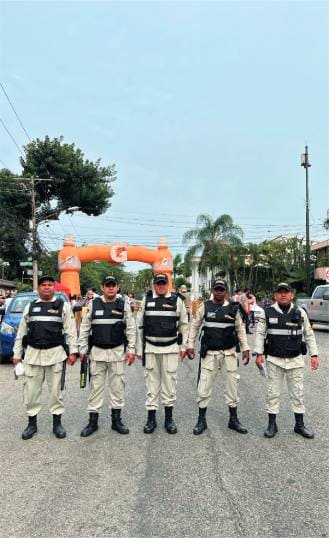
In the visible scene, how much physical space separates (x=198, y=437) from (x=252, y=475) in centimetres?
114

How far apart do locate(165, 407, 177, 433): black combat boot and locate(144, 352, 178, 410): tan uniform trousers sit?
0.07 metres

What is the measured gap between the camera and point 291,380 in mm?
5098

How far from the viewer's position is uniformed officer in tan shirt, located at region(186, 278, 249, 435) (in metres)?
5.27

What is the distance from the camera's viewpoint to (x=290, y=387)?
16.8 feet

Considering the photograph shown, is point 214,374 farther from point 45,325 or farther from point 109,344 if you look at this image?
point 45,325

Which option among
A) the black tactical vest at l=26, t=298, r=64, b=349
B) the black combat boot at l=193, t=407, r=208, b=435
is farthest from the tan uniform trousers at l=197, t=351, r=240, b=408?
the black tactical vest at l=26, t=298, r=64, b=349

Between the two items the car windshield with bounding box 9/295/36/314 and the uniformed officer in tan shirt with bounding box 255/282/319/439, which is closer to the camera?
the uniformed officer in tan shirt with bounding box 255/282/319/439

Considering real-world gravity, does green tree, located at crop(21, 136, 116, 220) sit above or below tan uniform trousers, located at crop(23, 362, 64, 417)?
above

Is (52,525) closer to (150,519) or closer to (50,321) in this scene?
(150,519)

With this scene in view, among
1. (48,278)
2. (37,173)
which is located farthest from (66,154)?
(48,278)

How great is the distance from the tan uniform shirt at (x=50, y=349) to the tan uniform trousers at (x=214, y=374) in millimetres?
1549

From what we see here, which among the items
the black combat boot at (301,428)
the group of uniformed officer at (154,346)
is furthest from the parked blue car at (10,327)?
the black combat boot at (301,428)

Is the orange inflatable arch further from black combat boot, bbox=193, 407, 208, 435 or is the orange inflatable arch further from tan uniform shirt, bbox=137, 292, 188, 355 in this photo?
black combat boot, bbox=193, 407, 208, 435

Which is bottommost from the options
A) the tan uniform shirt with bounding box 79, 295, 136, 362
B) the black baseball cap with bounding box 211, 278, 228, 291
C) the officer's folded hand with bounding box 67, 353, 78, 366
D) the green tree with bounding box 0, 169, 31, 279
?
the officer's folded hand with bounding box 67, 353, 78, 366
